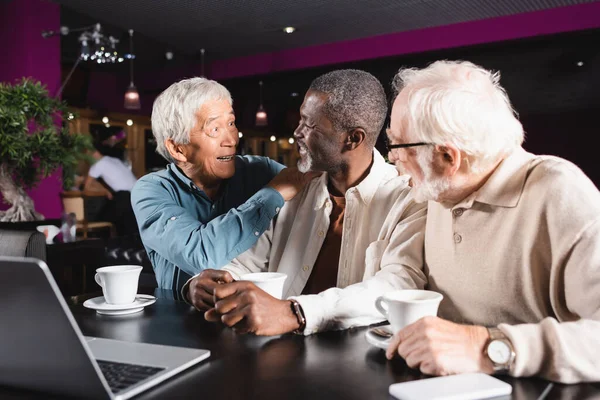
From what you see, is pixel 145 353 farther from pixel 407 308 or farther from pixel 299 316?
pixel 407 308

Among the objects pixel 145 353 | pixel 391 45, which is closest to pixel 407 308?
pixel 145 353

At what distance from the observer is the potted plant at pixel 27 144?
138 inches

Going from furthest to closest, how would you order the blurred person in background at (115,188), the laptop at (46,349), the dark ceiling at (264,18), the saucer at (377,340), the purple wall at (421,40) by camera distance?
the purple wall at (421,40) → the dark ceiling at (264,18) → the blurred person in background at (115,188) → the saucer at (377,340) → the laptop at (46,349)

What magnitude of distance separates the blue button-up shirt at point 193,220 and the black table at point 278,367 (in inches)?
18.8

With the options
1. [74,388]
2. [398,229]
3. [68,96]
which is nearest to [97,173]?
[68,96]

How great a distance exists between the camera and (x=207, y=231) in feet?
5.70

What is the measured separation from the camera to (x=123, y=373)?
875mm

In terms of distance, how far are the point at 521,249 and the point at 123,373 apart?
32.7 inches

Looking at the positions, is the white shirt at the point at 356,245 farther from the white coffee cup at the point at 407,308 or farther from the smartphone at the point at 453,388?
the smartphone at the point at 453,388

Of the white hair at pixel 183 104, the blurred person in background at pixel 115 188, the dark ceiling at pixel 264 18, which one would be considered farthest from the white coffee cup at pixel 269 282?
the dark ceiling at pixel 264 18

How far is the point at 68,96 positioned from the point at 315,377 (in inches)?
317

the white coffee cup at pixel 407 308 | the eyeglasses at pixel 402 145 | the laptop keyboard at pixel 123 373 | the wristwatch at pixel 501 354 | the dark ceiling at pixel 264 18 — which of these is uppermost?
the dark ceiling at pixel 264 18

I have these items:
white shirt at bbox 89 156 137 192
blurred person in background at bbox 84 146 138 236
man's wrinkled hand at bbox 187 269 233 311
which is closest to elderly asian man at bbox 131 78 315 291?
man's wrinkled hand at bbox 187 269 233 311

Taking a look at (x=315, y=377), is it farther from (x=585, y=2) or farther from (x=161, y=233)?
(x=585, y=2)
